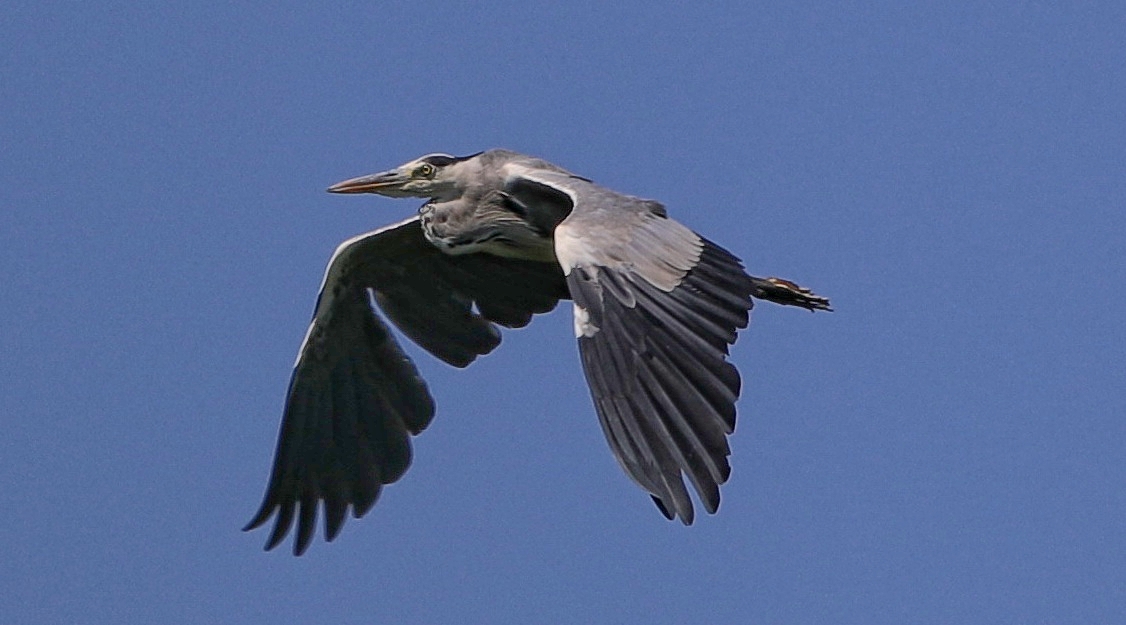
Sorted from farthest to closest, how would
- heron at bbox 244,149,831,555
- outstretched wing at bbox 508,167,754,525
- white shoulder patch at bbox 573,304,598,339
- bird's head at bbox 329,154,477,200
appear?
1. bird's head at bbox 329,154,477,200
2. white shoulder patch at bbox 573,304,598,339
3. heron at bbox 244,149,831,555
4. outstretched wing at bbox 508,167,754,525

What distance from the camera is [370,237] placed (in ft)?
30.9

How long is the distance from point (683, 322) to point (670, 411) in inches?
21.9

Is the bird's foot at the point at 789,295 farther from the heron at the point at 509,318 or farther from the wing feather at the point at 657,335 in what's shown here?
the wing feather at the point at 657,335

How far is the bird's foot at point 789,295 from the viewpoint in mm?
9258

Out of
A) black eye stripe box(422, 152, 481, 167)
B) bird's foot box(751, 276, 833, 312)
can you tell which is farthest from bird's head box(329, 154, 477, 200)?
bird's foot box(751, 276, 833, 312)

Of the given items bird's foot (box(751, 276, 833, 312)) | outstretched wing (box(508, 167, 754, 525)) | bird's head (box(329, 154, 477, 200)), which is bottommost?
outstretched wing (box(508, 167, 754, 525))

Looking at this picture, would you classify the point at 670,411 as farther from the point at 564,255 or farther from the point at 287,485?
the point at 287,485

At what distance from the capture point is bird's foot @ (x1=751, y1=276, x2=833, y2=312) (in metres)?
9.26

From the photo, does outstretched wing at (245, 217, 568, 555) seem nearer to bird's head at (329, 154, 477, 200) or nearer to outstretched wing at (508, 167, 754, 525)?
bird's head at (329, 154, 477, 200)

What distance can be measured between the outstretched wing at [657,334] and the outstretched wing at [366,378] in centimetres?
164

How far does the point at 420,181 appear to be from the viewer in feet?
30.6

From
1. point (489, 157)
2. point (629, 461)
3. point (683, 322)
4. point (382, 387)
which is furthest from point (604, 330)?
point (382, 387)

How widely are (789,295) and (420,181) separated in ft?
6.35

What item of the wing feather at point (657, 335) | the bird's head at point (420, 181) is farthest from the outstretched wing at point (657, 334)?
the bird's head at point (420, 181)
